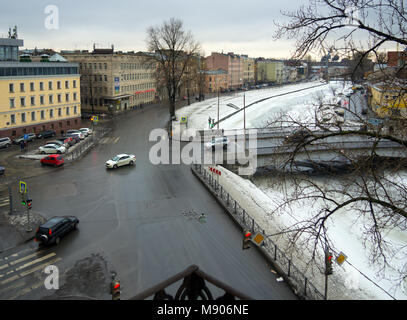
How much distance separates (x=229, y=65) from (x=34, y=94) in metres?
77.3

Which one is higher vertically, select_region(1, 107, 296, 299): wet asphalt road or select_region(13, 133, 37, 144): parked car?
select_region(13, 133, 37, 144): parked car

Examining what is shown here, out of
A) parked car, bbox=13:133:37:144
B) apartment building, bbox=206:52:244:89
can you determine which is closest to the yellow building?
parked car, bbox=13:133:37:144

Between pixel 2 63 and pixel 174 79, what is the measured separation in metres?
21.1

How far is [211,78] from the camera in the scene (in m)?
104

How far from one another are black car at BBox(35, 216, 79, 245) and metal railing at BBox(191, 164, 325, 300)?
8048mm

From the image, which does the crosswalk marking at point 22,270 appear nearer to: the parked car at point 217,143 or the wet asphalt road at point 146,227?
the wet asphalt road at point 146,227

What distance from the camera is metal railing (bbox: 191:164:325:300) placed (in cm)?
1270

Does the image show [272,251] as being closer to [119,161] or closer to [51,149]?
[119,161]

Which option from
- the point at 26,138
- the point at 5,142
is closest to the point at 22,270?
the point at 5,142

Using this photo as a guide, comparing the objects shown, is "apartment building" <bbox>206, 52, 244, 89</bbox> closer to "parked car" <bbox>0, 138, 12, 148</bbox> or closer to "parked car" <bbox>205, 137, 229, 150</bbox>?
"parked car" <bbox>205, 137, 229, 150</bbox>

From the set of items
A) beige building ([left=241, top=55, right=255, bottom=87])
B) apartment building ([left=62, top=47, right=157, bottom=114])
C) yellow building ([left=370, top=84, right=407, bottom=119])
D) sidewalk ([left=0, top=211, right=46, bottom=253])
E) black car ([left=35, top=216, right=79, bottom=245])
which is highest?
beige building ([left=241, top=55, right=255, bottom=87])

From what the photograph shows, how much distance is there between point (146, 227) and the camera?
60.2 feet

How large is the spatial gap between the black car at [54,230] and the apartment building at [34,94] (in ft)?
80.0
